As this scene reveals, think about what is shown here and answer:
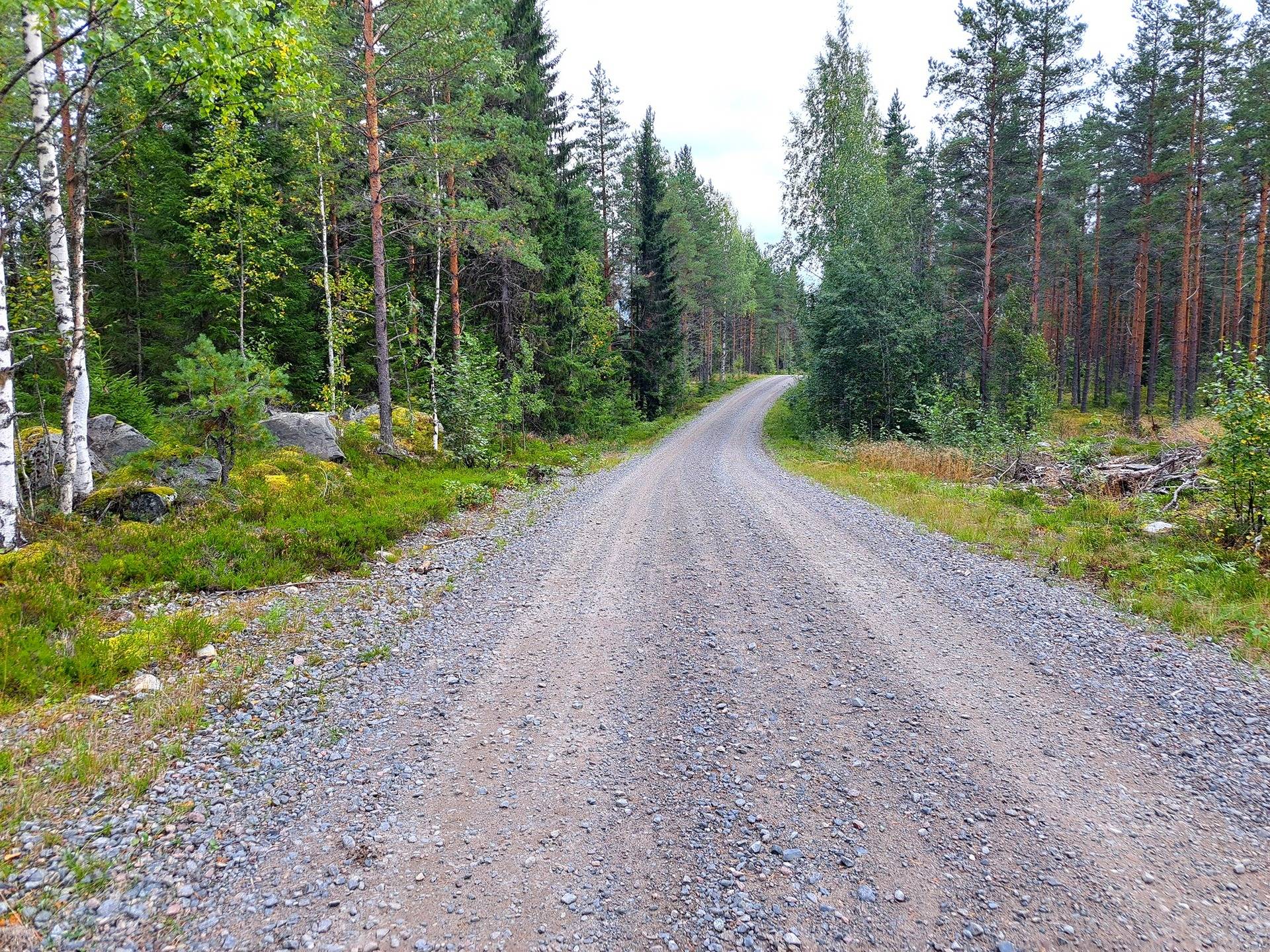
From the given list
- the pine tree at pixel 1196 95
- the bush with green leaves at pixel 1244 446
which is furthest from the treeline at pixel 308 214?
the pine tree at pixel 1196 95

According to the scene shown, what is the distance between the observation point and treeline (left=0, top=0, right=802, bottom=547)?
6.80 m

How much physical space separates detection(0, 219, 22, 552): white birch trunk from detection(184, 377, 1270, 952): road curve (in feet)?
13.8

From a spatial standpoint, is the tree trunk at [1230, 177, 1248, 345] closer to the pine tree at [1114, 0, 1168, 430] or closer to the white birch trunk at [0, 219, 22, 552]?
the pine tree at [1114, 0, 1168, 430]

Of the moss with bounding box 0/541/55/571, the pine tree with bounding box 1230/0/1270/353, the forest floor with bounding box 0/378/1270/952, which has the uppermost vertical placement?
the pine tree with bounding box 1230/0/1270/353

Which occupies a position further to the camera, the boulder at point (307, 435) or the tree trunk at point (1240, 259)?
the tree trunk at point (1240, 259)

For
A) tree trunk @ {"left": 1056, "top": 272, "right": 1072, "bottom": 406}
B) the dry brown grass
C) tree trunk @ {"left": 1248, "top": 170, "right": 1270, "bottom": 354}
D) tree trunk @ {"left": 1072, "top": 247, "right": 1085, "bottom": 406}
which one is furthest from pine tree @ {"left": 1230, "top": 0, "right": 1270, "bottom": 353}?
tree trunk @ {"left": 1056, "top": 272, "right": 1072, "bottom": 406}

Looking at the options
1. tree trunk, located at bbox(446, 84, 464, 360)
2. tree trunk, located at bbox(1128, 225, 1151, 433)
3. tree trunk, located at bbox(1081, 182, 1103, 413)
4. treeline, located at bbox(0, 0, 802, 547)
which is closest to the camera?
treeline, located at bbox(0, 0, 802, 547)

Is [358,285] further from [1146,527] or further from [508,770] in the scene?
[1146,527]

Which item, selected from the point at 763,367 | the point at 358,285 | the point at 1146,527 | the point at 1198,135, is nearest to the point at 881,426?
the point at 1146,527

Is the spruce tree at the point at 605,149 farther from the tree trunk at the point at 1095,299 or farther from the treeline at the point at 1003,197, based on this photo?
the tree trunk at the point at 1095,299

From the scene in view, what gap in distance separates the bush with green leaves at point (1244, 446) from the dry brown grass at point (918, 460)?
6.74 m

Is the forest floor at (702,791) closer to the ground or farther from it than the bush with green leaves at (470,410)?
closer to the ground

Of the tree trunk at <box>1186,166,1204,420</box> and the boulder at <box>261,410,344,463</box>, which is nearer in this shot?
the boulder at <box>261,410,344,463</box>

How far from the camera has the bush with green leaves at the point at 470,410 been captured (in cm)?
1479
